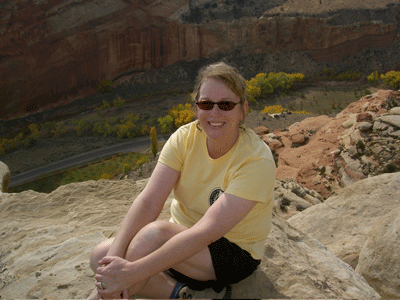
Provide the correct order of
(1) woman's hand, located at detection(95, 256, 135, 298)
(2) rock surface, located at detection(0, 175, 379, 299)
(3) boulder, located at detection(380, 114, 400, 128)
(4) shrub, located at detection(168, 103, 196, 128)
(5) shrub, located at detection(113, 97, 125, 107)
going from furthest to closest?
(5) shrub, located at detection(113, 97, 125, 107)
(4) shrub, located at detection(168, 103, 196, 128)
(3) boulder, located at detection(380, 114, 400, 128)
(2) rock surface, located at detection(0, 175, 379, 299)
(1) woman's hand, located at detection(95, 256, 135, 298)

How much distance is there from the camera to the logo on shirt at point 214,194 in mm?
2811

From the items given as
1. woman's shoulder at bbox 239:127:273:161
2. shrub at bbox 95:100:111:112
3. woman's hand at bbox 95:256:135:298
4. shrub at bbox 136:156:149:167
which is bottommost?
shrub at bbox 136:156:149:167

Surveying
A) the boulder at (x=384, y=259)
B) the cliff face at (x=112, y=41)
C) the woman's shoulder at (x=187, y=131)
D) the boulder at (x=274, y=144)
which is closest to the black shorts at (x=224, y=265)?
the woman's shoulder at (x=187, y=131)

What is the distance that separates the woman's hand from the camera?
94.7 inches

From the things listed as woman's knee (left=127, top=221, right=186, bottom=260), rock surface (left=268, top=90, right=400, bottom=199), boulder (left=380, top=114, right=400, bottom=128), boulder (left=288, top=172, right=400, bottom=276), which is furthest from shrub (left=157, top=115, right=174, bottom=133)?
woman's knee (left=127, top=221, right=186, bottom=260)

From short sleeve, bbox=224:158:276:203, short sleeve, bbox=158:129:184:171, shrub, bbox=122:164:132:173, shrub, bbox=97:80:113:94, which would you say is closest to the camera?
short sleeve, bbox=224:158:276:203

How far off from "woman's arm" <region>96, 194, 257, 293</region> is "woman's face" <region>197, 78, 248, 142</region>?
22.6 inches

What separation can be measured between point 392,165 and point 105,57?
27.7 metres

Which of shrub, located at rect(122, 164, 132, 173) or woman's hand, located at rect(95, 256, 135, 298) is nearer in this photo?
woman's hand, located at rect(95, 256, 135, 298)

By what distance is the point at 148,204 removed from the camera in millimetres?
2939

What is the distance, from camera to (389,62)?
34.7m

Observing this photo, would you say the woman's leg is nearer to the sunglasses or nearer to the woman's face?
the woman's face

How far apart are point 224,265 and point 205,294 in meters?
0.37

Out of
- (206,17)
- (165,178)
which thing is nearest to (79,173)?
(165,178)
